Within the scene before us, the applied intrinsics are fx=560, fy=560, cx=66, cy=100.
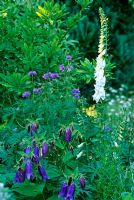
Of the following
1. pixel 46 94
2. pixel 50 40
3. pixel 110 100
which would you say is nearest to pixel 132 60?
pixel 110 100

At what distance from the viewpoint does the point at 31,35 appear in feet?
16.8

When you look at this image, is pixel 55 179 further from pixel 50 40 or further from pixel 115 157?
pixel 50 40

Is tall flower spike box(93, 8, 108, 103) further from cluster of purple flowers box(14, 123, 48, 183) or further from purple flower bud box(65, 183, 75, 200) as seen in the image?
purple flower bud box(65, 183, 75, 200)

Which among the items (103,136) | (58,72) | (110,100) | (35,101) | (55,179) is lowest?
(55,179)

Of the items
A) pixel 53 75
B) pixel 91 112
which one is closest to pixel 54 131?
pixel 53 75

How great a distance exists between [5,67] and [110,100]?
372 centimetres

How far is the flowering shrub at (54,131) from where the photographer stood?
13.0 feet

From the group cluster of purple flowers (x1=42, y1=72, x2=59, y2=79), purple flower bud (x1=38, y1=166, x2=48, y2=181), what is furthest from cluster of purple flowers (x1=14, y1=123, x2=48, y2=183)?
cluster of purple flowers (x1=42, y1=72, x2=59, y2=79)

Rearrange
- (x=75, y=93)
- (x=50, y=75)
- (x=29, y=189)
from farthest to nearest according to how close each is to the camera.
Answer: (x=75, y=93) → (x=50, y=75) → (x=29, y=189)

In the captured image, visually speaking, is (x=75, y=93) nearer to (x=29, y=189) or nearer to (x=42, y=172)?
(x=29, y=189)

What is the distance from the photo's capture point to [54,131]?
14.6 feet

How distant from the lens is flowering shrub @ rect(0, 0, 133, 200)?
13.0 feet

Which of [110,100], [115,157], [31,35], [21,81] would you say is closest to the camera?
[115,157]

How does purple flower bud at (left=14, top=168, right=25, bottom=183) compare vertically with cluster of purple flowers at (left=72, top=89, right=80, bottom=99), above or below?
below
